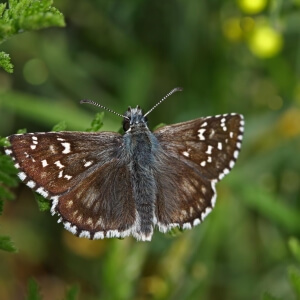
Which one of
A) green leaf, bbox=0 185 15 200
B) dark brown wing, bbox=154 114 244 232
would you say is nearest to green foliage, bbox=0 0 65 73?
green leaf, bbox=0 185 15 200

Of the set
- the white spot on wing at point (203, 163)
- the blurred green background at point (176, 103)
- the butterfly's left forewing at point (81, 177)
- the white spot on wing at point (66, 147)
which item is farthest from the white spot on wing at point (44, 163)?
the blurred green background at point (176, 103)

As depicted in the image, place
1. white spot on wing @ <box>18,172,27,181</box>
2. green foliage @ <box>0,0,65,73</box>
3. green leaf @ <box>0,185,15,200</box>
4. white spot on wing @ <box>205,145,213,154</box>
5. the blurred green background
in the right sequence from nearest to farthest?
green foliage @ <box>0,0,65,73</box> → green leaf @ <box>0,185,15,200</box> → white spot on wing @ <box>18,172,27,181</box> → white spot on wing @ <box>205,145,213,154</box> → the blurred green background

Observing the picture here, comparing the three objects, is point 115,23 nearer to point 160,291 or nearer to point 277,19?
point 277,19

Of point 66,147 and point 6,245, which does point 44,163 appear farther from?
point 6,245

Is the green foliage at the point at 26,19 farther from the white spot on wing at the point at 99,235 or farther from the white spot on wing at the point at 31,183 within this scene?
the white spot on wing at the point at 99,235

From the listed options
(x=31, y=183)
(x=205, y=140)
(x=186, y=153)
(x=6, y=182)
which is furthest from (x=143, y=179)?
(x=6, y=182)

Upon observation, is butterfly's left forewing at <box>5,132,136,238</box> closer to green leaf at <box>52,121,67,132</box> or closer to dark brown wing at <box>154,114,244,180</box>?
green leaf at <box>52,121,67,132</box>
